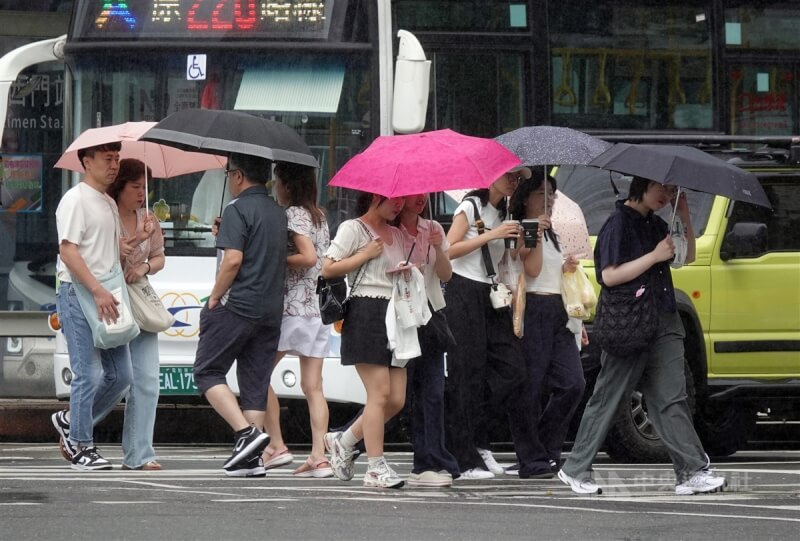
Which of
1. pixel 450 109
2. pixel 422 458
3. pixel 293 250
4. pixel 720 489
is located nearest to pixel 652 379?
pixel 720 489

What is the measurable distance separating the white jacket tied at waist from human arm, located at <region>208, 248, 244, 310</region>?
35.8 inches

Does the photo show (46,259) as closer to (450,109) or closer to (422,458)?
(450,109)

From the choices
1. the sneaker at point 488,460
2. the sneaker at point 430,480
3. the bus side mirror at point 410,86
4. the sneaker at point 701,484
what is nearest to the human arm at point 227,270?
the sneaker at point 430,480

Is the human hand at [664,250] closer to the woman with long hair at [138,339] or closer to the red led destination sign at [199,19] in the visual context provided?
the woman with long hair at [138,339]

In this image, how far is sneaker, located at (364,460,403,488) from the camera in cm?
886

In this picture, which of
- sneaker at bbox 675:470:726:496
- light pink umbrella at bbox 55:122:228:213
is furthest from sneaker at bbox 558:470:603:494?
light pink umbrella at bbox 55:122:228:213

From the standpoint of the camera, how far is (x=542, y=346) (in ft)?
32.1

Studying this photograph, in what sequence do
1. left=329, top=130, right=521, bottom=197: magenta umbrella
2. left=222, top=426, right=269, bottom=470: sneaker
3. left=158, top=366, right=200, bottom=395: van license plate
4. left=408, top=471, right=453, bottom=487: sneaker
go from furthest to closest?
1. left=158, top=366, right=200, bottom=395: van license plate
2. left=222, top=426, right=269, bottom=470: sneaker
3. left=408, top=471, right=453, bottom=487: sneaker
4. left=329, top=130, right=521, bottom=197: magenta umbrella

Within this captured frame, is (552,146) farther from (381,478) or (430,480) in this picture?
(381,478)

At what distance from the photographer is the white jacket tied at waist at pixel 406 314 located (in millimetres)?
8625

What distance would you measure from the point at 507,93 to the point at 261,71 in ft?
5.39

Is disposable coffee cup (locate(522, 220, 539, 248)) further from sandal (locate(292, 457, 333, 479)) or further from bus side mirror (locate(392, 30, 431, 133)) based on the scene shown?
bus side mirror (locate(392, 30, 431, 133))

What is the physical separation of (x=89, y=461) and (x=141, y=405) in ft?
1.30

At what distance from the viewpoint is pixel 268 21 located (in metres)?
12.1
